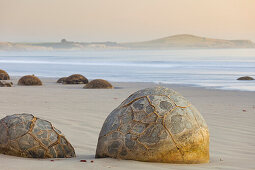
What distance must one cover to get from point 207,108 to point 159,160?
759 centimetres

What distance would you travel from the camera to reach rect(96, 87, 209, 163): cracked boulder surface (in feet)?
16.8

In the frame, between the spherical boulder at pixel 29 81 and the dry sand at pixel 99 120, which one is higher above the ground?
the spherical boulder at pixel 29 81

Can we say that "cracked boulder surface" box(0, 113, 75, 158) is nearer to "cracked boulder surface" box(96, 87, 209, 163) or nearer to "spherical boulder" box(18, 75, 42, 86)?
"cracked boulder surface" box(96, 87, 209, 163)

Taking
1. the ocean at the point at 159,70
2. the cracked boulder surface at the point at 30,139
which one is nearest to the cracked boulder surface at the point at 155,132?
the cracked boulder surface at the point at 30,139

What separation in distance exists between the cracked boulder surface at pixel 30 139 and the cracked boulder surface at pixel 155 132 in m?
0.63

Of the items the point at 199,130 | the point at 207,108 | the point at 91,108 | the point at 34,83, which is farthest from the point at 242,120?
the point at 34,83

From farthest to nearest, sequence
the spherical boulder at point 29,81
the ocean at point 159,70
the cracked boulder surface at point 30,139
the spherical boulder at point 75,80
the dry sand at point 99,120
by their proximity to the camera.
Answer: the ocean at point 159,70 < the spherical boulder at point 75,80 < the spherical boulder at point 29,81 < the cracked boulder surface at point 30,139 < the dry sand at point 99,120

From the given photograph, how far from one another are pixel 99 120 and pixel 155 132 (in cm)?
496

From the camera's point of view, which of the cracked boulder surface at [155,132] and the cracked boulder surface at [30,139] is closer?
the cracked boulder surface at [155,132]

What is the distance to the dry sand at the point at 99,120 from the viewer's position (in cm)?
506

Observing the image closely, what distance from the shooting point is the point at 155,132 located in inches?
202

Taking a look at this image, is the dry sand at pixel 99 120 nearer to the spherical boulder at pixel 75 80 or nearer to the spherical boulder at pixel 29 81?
the spherical boulder at pixel 29 81

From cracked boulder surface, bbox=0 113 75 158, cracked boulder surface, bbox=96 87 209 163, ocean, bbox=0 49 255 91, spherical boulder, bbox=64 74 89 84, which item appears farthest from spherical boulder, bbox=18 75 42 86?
cracked boulder surface, bbox=96 87 209 163

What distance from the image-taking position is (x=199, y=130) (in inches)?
211
